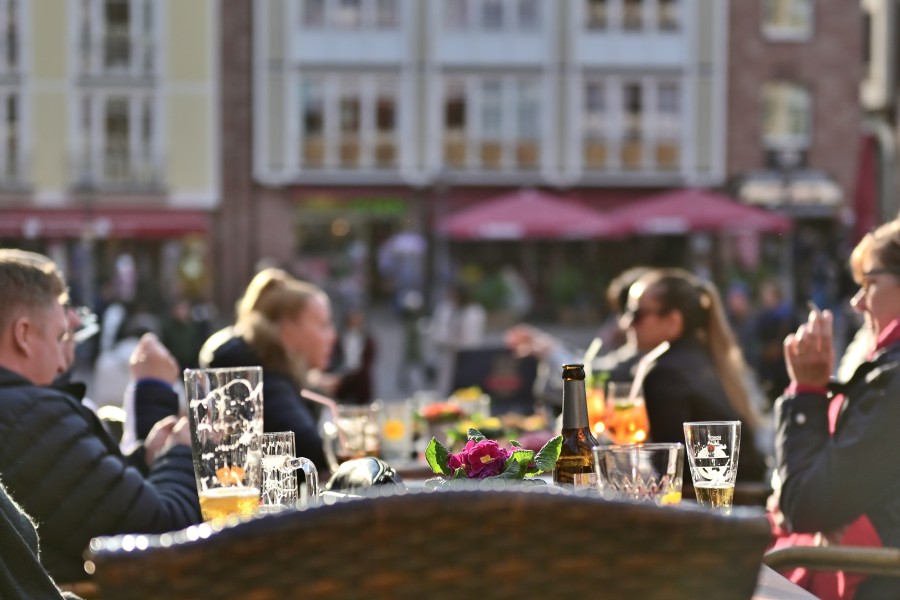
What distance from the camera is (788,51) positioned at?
116 ft

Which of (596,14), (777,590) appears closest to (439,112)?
(596,14)

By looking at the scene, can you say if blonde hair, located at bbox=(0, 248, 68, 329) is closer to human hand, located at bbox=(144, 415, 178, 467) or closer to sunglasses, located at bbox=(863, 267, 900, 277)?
human hand, located at bbox=(144, 415, 178, 467)

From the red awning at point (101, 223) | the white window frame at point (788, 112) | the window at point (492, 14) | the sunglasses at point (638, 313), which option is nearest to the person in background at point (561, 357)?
the sunglasses at point (638, 313)

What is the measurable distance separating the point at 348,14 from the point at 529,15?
4.43 metres

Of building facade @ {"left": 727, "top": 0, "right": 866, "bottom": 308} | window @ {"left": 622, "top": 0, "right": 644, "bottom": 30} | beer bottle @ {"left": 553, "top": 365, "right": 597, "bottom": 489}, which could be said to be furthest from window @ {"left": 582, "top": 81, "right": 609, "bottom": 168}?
beer bottle @ {"left": 553, "top": 365, "right": 597, "bottom": 489}

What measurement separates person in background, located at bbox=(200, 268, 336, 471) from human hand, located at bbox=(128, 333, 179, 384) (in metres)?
Result: 0.82

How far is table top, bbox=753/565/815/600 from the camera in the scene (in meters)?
2.08

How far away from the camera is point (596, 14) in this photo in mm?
34875

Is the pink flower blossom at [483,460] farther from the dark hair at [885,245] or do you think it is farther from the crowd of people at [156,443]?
the dark hair at [885,245]

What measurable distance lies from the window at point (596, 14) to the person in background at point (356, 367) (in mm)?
21181

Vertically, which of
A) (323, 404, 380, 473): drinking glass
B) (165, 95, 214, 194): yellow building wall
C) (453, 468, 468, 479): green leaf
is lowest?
(323, 404, 380, 473): drinking glass

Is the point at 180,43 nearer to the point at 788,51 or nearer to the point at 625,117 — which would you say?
the point at 625,117

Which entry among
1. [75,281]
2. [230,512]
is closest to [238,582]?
[230,512]

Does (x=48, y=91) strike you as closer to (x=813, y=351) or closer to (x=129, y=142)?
(x=129, y=142)
